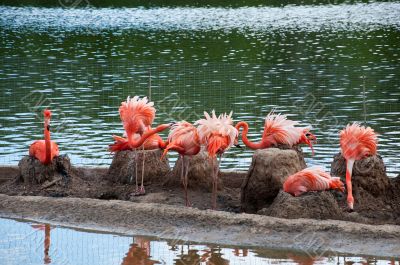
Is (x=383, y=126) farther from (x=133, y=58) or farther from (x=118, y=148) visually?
(x=133, y=58)

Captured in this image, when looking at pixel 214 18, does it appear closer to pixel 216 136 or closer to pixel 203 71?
pixel 203 71

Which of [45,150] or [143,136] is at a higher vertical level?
[143,136]

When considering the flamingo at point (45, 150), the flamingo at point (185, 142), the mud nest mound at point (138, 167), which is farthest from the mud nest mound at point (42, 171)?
the flamingo at point (185, 142)

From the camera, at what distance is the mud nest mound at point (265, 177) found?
9586mm

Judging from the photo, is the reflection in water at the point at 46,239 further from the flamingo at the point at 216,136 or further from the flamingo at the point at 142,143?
the flamingo at the point at 216,136

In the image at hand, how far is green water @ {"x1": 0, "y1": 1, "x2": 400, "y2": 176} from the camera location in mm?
14789

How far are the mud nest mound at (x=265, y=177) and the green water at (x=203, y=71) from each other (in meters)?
2.09

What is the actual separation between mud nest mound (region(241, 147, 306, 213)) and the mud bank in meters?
0.73

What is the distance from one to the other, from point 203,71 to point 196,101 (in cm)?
171

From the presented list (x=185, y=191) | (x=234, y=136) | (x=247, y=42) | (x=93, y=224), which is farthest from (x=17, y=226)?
(x=247, y=42)

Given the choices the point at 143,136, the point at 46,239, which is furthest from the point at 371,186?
the point at 46,239

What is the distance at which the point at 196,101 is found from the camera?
54.2ft

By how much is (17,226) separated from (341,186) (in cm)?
342

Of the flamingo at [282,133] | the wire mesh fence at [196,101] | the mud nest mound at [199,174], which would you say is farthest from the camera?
the wire mesh fence at [196,101]
